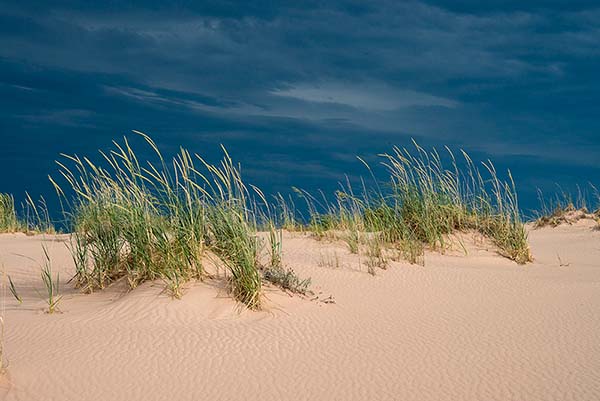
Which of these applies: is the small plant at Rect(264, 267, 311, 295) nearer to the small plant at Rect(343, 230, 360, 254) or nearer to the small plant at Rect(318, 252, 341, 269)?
the small plant at Rect(318, 252, 341, 269)

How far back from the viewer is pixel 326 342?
4.92 meters

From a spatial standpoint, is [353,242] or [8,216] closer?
[353,242]

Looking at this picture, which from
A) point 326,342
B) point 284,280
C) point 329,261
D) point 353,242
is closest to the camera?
point 326,342

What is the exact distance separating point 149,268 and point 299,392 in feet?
8.48

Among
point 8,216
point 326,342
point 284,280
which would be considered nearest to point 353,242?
point 284,280

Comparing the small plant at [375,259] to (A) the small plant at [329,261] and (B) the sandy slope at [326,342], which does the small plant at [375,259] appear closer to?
(B) the sandy slope at [326,342]

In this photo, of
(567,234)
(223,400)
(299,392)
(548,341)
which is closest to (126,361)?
(223,400)

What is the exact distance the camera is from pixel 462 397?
154 inches

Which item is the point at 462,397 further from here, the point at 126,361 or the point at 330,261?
the point at 330,261

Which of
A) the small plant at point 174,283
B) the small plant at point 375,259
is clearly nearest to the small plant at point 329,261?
the small plant at point 375,259

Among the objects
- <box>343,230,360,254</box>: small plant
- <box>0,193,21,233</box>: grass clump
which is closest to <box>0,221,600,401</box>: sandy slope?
<box>343,230,360,254</box>: small plant

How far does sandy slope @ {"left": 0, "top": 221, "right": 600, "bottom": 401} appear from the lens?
402 cm

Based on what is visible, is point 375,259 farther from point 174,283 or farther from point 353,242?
point 174,283

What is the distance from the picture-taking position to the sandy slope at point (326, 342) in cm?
402
